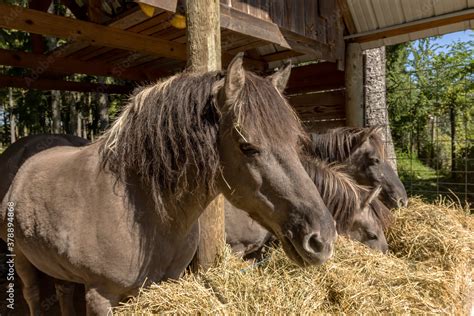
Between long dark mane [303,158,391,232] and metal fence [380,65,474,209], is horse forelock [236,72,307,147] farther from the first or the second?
metal fence [380,65,474,209]

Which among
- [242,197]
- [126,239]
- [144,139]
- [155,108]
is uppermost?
[155,108]

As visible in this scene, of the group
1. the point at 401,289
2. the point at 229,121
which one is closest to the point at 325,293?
the point at 401,289

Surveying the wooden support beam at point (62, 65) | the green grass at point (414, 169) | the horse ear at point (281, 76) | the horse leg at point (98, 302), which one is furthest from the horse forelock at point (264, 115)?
the green grass at point (414, 169)

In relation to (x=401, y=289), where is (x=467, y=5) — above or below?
above

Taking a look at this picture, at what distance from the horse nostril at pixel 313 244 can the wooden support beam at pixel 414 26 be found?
340cm

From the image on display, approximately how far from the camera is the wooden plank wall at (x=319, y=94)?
16.0 feet

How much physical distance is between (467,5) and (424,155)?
653 cm

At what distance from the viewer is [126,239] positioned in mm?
1772

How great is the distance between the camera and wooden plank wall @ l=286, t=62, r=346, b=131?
4.87m

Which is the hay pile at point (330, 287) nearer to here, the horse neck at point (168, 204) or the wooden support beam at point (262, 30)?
the horse neck at point (168, 204)

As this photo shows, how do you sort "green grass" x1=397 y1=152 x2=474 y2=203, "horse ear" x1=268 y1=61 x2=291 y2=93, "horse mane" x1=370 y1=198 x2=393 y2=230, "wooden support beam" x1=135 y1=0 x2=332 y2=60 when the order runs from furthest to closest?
1. "green grass" x1=397 y1=152 x2=474 y2=203
2. "horse mane" x1=370 y1=198 x2=393 y2=230
3. "wooden support beam" x1=135 y1=0 x2=332 y2=60
4. "horse ear" x1=268 y1=61 x2=291 y2=93

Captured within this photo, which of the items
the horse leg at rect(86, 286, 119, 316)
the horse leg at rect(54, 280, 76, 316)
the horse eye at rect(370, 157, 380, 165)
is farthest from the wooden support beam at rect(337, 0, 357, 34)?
the horse leg at rect(54, 280, 76, 316)

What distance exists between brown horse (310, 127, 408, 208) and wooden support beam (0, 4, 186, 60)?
6.62 ft

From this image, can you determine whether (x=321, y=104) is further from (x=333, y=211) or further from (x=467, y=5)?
(x=333, y=211)
